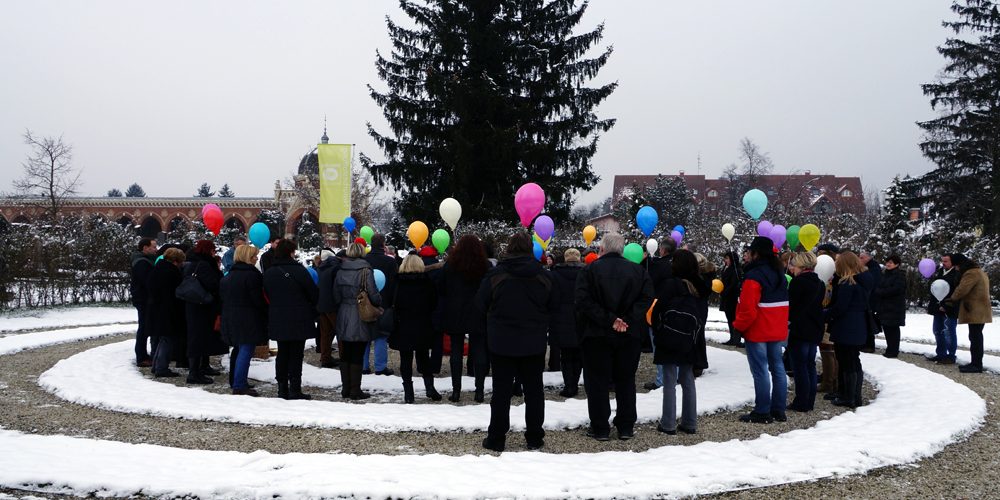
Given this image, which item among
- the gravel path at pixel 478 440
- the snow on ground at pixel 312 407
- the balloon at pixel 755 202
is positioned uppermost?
the balloon at pixel 755 202

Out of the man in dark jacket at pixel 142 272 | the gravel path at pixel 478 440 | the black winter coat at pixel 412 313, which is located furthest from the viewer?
the man in dark jacket at pixel 142 272

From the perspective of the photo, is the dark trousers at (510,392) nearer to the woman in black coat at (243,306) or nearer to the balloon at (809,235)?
the woman in black coat at (243,306)

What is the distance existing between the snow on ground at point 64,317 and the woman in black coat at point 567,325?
14382 millimetres

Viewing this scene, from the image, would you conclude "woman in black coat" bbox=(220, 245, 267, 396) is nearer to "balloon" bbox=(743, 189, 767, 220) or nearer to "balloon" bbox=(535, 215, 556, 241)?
"balloon" bbox=(535, 215, 556, 241)

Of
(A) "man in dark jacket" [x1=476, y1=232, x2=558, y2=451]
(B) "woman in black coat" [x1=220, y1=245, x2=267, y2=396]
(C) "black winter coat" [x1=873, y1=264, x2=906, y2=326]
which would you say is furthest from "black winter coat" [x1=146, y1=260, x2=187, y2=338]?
(C) "black winter coat" [x1=873, y1=264, x2=906, y2=326]

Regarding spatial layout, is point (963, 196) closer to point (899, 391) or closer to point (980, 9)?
point (980, 9)

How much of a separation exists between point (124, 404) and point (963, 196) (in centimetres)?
3362

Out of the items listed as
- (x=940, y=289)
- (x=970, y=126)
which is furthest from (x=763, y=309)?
(x=970, y=126)

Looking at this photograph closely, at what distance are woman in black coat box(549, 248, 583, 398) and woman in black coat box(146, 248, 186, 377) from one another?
5054 mm

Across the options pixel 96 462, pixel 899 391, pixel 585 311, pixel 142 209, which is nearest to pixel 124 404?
pixel 96 462

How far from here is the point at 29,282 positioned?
1967 centimetres

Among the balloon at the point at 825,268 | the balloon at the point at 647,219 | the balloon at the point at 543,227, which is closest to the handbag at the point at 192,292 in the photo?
the balloon at the point at 543,227

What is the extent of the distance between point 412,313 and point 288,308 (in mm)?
1422

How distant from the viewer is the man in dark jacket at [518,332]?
564 centimetres
